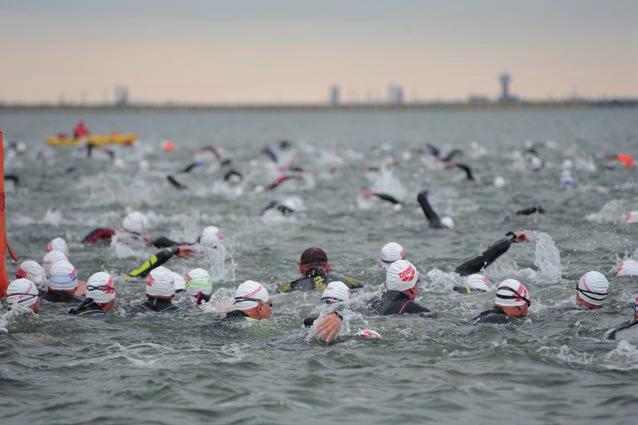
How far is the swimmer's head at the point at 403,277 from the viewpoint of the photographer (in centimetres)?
1095

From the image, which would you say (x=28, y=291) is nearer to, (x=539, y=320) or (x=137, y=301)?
(x=137, y=301)

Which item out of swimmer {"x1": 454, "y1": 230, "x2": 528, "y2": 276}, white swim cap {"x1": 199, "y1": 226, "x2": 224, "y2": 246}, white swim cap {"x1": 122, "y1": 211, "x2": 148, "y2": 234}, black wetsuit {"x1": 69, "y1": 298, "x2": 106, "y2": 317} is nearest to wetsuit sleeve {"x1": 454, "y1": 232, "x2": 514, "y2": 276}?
swimmer {"x1": 454, "y1": 230, "x2": 528, "y2": 276}

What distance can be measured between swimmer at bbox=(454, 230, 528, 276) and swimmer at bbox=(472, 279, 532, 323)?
183 cm

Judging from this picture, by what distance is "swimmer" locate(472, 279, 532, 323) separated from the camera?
416 inches

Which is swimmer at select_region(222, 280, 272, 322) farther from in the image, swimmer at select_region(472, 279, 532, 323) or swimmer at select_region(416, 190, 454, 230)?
swimmer at select_region(416, 190, 454, 230)

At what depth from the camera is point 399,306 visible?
36.2 feet

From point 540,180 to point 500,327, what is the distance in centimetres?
1936

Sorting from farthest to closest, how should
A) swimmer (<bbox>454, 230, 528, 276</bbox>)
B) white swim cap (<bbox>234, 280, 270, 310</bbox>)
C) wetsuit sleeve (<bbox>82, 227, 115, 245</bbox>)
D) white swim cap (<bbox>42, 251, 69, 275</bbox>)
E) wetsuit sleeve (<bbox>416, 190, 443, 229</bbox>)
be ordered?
wetsuit sleeve (<bbox>82, 227, 115, 245</bbox>)
wetsuit sleeve (<bbox>416, 190, 443, 229</bbox>)
white swim cap (<bbox>42, 251, 69, 275</bbox>)
swimmer (<bbox>454, 230, 528, 276</bbox>)
white swim cap (<bbox>234, 280, 270, 310</bbox>)

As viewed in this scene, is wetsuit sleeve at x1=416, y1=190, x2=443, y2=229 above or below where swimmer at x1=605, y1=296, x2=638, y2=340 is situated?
above

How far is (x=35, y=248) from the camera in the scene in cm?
1831

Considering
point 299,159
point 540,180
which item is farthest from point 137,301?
point 299,159

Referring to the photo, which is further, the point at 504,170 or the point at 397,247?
the point at 504,170

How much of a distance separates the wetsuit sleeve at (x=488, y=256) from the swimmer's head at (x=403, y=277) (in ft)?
7.24

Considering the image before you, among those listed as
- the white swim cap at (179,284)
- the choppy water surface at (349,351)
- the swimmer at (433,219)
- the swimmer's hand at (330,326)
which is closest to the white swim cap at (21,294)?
the choppy water surface at (349,351)
